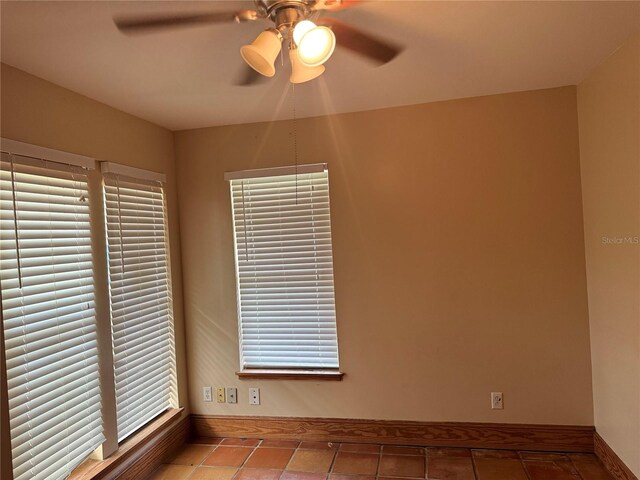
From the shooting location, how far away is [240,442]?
3129mm

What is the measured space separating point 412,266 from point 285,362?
1185 millimetres

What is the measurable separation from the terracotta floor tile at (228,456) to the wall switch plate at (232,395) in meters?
0.33

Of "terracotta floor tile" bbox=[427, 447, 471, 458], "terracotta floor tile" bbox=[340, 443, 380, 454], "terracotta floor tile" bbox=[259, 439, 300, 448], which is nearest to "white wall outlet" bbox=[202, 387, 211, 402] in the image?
"terracotta floor tile" bbox=[259, 439, 300, 448]

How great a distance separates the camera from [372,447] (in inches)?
116

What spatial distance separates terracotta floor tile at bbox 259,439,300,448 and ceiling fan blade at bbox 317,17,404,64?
2.57 m

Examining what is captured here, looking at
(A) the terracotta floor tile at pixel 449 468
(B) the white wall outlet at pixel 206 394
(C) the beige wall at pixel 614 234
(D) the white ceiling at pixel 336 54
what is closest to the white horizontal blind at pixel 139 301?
(B) the white wall outlet at pixel 206 394

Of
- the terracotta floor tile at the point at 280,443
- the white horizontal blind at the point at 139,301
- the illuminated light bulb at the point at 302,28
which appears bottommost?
the terracotta floor tile at the point at 280,443

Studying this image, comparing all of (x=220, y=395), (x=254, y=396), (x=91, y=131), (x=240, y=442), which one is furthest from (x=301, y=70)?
(x=240, y=442)

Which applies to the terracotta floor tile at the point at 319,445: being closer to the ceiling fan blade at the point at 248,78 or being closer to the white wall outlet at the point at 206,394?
the white wall outlet at the point at 206,394

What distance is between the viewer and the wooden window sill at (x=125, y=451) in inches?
90.0

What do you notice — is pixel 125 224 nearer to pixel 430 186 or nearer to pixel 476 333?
pixel 430 186

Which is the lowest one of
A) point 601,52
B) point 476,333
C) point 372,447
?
point 372,447

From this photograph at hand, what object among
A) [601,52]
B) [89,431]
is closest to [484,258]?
[601,52]

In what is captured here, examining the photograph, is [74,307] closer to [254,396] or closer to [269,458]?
[254,396]
